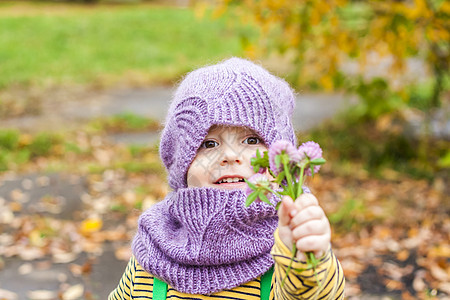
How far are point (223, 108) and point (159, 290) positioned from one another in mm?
547

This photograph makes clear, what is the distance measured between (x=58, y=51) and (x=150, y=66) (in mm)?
2095

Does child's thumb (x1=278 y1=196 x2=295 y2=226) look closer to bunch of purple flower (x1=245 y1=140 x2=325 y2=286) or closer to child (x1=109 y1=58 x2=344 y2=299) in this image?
bunch of purple flower (x1=245 y1=140 x2=325 y2=286)

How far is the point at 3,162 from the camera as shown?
5668 millimetres

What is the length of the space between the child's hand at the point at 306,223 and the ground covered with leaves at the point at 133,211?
2.32m

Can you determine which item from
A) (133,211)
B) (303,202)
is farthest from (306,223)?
(133,211)

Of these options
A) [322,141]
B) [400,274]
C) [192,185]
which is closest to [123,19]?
[322,141]

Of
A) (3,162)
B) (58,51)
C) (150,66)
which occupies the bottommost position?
(3,162)

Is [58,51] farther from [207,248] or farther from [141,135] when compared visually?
[207,248]

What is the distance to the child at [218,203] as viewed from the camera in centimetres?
160

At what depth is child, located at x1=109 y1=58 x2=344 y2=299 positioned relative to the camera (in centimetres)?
160

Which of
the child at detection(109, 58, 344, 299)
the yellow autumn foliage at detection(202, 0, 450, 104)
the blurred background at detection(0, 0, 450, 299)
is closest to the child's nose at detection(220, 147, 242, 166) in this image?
the child at detection(109, 58, 344, 299)

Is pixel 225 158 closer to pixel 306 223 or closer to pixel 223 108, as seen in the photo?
pixel 223 108

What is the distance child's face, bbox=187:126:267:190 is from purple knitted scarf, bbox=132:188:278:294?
48 mm

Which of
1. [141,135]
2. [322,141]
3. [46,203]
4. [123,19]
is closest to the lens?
[46,203]
